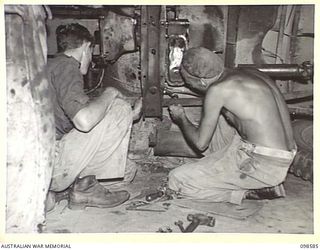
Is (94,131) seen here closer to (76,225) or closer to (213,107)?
(76,225)

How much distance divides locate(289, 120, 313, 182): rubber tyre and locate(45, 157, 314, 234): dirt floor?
94mm

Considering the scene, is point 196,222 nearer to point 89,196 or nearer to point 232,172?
point 232,172

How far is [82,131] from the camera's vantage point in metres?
1.43

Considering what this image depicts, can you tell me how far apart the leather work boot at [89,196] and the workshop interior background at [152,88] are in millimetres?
27

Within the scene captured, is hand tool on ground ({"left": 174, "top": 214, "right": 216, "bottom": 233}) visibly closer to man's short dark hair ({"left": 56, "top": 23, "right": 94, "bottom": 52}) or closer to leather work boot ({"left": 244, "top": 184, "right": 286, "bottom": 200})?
leather work boot ({"left": 244, "top": 184, "right": 286, "bottom": 200})

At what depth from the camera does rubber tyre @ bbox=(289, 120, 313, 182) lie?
5.51ft

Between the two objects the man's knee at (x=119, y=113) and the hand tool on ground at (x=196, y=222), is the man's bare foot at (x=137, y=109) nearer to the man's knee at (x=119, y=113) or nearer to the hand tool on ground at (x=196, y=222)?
the man's knee at (x=119, y=113)

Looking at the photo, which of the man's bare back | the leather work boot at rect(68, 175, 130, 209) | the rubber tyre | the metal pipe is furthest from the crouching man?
the rubber tyre

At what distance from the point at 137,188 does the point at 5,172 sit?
62 cm

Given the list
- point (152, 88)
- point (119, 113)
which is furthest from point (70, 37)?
point (152, 88)

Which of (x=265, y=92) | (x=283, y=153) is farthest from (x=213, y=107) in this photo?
(x=283, y=153)

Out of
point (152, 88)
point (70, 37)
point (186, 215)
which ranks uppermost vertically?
point (70, 37)

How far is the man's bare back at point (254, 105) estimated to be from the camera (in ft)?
4.58

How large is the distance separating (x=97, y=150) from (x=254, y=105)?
614 mm
